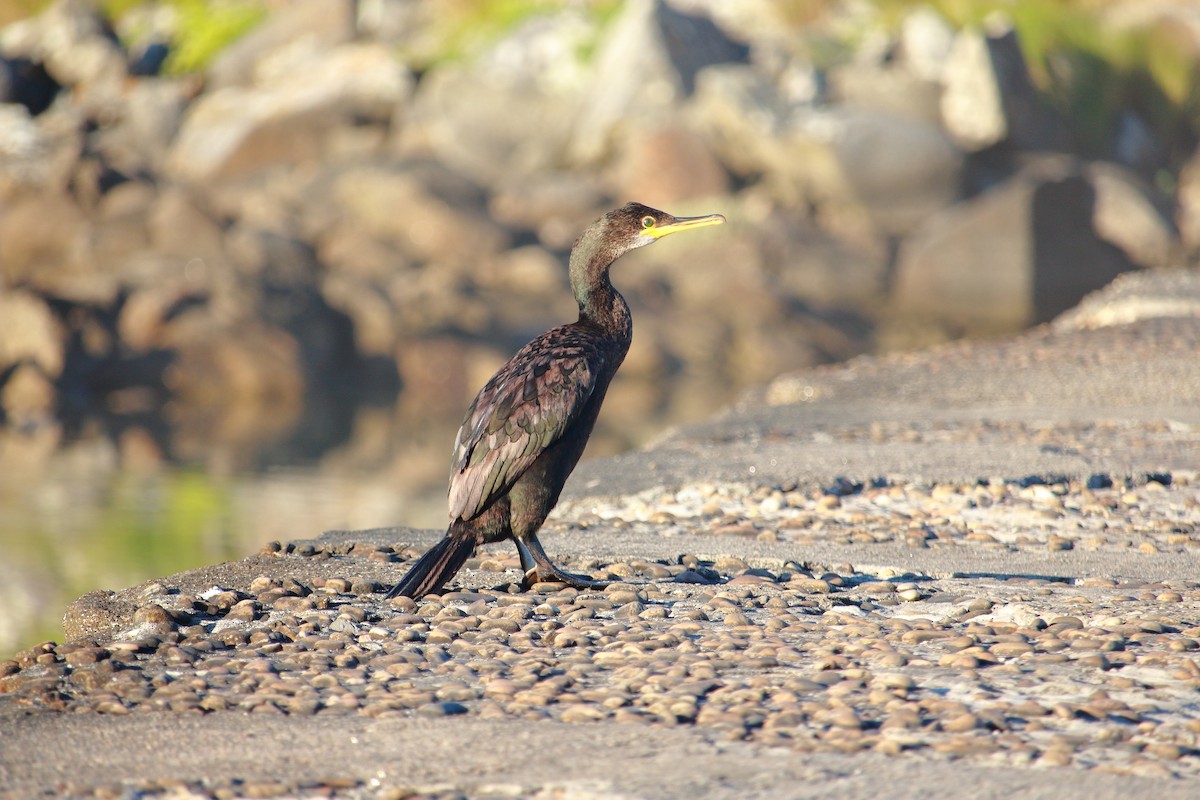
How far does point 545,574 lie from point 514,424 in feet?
1.73

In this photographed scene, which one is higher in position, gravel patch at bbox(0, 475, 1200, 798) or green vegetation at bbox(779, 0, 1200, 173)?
green vegetation at bbox(779, 0, 1200, 173)

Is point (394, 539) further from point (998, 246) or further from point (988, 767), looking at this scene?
point (998, 246)

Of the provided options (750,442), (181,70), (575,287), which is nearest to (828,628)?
(575,287)

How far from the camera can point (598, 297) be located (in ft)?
19.2

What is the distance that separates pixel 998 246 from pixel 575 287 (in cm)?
1642

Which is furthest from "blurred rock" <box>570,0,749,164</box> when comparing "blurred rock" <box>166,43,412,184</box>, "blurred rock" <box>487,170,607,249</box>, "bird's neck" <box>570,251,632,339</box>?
"bird's neck" <box>570,251,632,339</box>

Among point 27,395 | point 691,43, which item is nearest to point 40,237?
point 27,395

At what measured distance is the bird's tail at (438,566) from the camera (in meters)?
5.12

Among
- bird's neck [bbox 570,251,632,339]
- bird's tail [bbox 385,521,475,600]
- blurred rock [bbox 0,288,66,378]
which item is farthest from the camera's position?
blurred rock [bbox 0,288,66,378]

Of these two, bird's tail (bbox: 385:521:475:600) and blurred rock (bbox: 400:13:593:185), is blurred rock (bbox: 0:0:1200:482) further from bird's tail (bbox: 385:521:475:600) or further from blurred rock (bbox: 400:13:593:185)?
bird's tail (bbox: 385:521:475:600)

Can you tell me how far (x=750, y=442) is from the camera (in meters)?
9.05

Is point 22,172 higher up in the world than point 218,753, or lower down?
higher up

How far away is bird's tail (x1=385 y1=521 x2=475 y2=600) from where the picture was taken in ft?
16.8

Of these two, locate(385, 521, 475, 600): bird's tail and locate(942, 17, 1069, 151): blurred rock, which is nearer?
locate(385, 521, 475, 600): bird's tail
